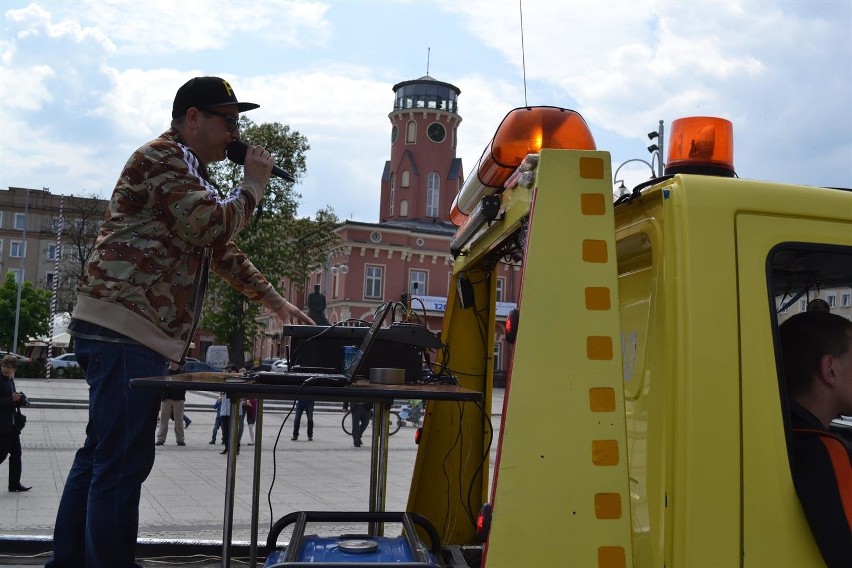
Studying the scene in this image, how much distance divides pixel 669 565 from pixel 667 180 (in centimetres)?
103

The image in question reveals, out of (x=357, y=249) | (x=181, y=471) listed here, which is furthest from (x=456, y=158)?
(x=181, y=471)

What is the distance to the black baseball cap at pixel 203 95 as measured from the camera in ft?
10.6

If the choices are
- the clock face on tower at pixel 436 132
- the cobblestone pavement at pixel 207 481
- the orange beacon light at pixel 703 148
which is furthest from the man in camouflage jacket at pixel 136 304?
the clock face on tower at pixel 436 132

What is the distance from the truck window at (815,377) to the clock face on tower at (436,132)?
212 feet

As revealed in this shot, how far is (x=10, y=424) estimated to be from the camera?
31.4ft

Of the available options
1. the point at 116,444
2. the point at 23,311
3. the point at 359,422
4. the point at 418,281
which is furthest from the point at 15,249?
the point at 116,444

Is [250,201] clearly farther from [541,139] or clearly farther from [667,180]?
[667,180]

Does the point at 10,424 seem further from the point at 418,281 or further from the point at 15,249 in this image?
the point at 15,249

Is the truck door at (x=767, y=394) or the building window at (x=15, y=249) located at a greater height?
the building window at (x=15, y=249)

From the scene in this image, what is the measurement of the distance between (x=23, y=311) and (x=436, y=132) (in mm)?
39804

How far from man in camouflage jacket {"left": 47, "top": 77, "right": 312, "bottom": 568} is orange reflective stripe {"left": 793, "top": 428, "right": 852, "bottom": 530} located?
1.97 m

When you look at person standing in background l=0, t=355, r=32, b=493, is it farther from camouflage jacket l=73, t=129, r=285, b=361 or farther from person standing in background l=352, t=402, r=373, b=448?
person standing in background l=352, t=402, r=373, b=448

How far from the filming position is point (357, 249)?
6188 cm

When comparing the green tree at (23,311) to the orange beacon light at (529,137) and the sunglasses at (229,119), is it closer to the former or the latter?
the sunglasses at (229,119)
